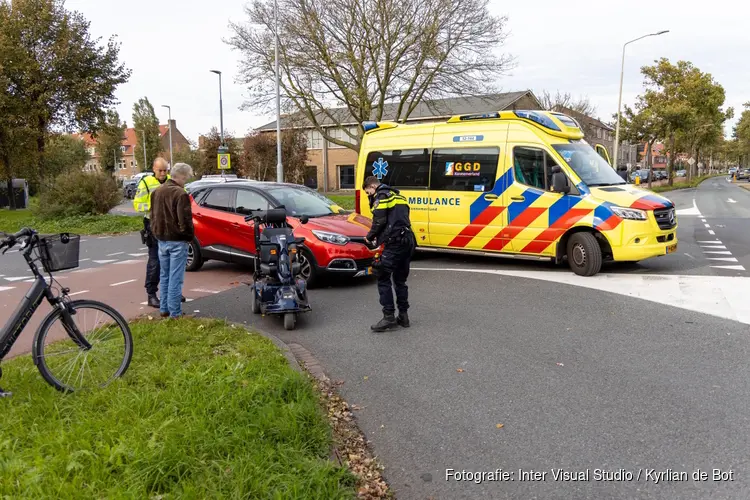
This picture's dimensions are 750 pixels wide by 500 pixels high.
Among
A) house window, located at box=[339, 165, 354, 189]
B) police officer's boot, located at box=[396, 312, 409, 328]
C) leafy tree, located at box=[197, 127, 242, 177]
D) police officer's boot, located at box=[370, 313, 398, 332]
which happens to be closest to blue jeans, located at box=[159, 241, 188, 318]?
police officer's boot, located at box=[370, 313, 398, 332]

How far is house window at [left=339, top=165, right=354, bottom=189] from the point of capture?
49.4 metres

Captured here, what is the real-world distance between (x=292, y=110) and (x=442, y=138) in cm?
1746

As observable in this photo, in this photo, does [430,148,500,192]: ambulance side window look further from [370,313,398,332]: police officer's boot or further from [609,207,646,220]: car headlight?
[370,313,398,332]: police officer's boot

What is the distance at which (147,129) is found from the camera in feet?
248

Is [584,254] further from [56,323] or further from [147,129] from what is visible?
[147,129]

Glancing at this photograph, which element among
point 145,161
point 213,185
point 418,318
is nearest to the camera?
point 418,318

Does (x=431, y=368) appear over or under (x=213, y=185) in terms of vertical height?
under

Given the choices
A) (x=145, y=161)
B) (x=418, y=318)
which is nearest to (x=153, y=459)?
(x=418, y=318)

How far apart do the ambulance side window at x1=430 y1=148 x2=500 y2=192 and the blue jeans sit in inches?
213

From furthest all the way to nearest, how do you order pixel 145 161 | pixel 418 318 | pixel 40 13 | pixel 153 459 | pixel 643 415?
pixel 145 161
pixel 40 13
pixel 418 318
pixel 643 415
pixel 153 459

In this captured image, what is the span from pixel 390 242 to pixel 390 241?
0.04 ft

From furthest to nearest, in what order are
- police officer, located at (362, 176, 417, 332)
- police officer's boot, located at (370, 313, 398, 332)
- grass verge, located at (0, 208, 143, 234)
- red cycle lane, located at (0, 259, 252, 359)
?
grass verge, located at (0, 208, 143, 234)
red cycle lane, located at (0, 259, 252, 359)
police officer's boot, located at (370, 313, 398, 332)
police officer, located at (362, 176, 417, 332)

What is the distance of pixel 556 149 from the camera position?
30.2 ft

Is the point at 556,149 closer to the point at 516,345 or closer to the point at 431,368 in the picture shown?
the point at 516,345
